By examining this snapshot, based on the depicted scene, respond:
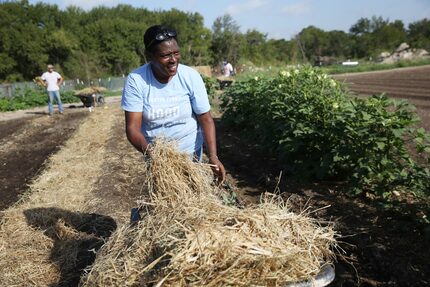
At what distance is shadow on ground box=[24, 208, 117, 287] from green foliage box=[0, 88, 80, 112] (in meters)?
16.1

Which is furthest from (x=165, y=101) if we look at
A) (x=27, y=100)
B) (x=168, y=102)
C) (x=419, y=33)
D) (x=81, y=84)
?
(x=419, y=33)

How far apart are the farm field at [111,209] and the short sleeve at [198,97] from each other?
3.08ft

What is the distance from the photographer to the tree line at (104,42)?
43.3 m

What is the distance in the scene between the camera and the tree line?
142ft

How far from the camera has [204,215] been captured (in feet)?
6.06

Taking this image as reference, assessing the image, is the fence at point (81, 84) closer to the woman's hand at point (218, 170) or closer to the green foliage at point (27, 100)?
the green foliage at point (27, 100)

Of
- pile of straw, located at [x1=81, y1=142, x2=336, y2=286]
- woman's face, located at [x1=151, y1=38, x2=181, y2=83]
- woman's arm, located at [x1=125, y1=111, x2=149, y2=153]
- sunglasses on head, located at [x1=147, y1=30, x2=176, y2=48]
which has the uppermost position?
sunglasses on head, located at [x1=147, y1=30, x2=176, y2=48]

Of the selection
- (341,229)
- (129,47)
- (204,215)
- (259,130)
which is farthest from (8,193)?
(129,47)

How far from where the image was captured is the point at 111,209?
4.74 meters

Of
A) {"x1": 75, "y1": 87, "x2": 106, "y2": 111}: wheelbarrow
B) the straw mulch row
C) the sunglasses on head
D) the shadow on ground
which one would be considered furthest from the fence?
the sunglasses on head

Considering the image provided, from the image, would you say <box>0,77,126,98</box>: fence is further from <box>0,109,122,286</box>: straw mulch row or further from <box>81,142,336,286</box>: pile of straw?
<box>81,142,336,286</box>: pile of straw

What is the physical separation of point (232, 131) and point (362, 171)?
553cm

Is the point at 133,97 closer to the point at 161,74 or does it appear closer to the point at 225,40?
the point at 161,74

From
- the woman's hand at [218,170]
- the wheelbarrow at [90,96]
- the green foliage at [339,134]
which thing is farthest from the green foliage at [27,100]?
the woman's hand at [218,170]
